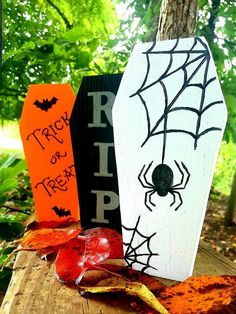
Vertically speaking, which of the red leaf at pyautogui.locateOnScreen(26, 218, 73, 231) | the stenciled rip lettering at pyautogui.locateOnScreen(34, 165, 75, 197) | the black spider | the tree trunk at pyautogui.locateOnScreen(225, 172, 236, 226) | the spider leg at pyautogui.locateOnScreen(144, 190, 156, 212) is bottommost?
the tree trunk at pyautogui.locateOnScreen(225, 172, 236, 226)

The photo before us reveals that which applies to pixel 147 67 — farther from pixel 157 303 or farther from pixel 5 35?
pixel 5 35

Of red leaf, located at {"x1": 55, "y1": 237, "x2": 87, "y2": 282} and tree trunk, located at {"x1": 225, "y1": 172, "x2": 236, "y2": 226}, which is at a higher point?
red leaf, located at {"x1": 55, "y1": 237, "x2": 87, "y2": 282}

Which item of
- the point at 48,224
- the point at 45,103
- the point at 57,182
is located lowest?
the point at 48,224

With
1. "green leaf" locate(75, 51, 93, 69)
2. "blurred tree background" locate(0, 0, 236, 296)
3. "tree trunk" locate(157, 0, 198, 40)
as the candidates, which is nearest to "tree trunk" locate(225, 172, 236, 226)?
"blurred tree background" locate(0, 0, 236, 296)

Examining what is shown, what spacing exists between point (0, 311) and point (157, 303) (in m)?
0.31

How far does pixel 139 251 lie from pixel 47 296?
23 centimetres

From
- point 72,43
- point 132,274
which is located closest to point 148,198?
A: point 132,274

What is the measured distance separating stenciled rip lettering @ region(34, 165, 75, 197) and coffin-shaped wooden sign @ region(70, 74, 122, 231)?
0.41 ft

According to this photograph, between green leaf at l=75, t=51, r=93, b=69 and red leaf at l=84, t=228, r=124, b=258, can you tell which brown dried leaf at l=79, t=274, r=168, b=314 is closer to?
red leaf at l=84, t=228, r=124, b=258

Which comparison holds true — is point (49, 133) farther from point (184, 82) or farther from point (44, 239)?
point (184, 82)

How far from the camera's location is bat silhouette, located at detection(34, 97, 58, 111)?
3.54ft

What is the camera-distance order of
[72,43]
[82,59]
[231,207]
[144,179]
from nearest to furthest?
1. [144,179]
2. [82,59]
3. [72,43]
4. [231,207]

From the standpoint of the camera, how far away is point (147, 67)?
2.38 ft

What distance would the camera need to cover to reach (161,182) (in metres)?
0.73
